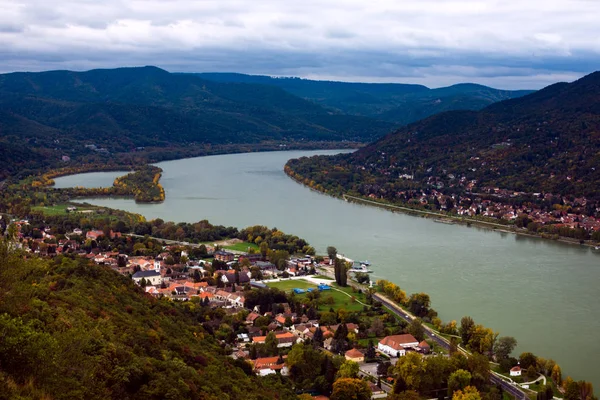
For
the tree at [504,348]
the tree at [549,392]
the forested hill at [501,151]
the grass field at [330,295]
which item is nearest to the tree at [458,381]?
the tree at [549,392]

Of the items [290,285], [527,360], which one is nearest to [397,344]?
[527,360]

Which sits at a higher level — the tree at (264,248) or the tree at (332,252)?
the tree at (332,252)

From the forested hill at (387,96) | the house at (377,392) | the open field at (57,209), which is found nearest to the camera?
the house at (377,392)

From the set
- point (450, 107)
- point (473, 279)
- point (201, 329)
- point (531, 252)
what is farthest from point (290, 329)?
point (450, 107)

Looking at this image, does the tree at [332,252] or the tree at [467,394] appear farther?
the tree at [332,252]

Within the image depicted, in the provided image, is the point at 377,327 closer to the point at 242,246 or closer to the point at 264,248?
the point at 264,248

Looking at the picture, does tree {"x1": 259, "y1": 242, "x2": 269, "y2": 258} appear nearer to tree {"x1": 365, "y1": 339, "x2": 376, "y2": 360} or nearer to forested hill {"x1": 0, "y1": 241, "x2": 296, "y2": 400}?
forested hill {"x1": 0, "y1": 241, "x2": 296, "y2": 400}

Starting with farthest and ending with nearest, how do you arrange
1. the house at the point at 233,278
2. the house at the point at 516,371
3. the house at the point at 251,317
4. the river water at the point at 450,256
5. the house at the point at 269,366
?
the house at the point at 233,278, the house at the point at 251,317, the river water at the point at 450,256, the house at the point at 516,371, the house at the point at 269,366

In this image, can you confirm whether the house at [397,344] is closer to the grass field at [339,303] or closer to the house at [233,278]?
the grass field at [339,303]
